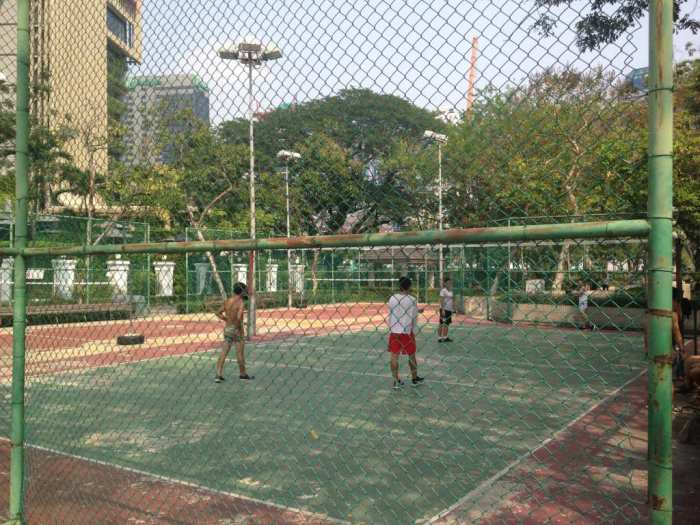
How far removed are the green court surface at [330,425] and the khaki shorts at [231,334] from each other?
2.19ft

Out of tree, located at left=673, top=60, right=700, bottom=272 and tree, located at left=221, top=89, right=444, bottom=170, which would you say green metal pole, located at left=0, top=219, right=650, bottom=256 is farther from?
tree, located at left=673, top=60, right=700, bottom=272

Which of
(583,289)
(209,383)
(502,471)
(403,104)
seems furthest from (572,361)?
(403,104)

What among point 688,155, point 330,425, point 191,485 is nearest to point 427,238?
point 191,485

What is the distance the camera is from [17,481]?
358 centimetres

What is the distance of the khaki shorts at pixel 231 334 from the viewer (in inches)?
395

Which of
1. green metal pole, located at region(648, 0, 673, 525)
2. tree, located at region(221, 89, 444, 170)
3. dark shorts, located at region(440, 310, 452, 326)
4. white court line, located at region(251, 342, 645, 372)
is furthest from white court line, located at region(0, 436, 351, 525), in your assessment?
dark shorts, located at region(440, 310, 452, 326)

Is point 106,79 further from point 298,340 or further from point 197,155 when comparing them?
point 298,340

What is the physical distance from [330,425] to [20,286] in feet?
13.4

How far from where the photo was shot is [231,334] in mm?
10086

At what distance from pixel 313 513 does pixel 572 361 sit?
9.60 meters

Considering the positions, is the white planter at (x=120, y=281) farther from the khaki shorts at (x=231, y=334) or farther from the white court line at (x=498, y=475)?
the white court line at (x=498, y=475)

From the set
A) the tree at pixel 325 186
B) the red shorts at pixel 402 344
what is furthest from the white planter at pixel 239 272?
the tree at pixel 325 186

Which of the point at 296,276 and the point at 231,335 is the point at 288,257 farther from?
the point at 231,335

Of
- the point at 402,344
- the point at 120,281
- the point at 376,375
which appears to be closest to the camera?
the point at 402,344
